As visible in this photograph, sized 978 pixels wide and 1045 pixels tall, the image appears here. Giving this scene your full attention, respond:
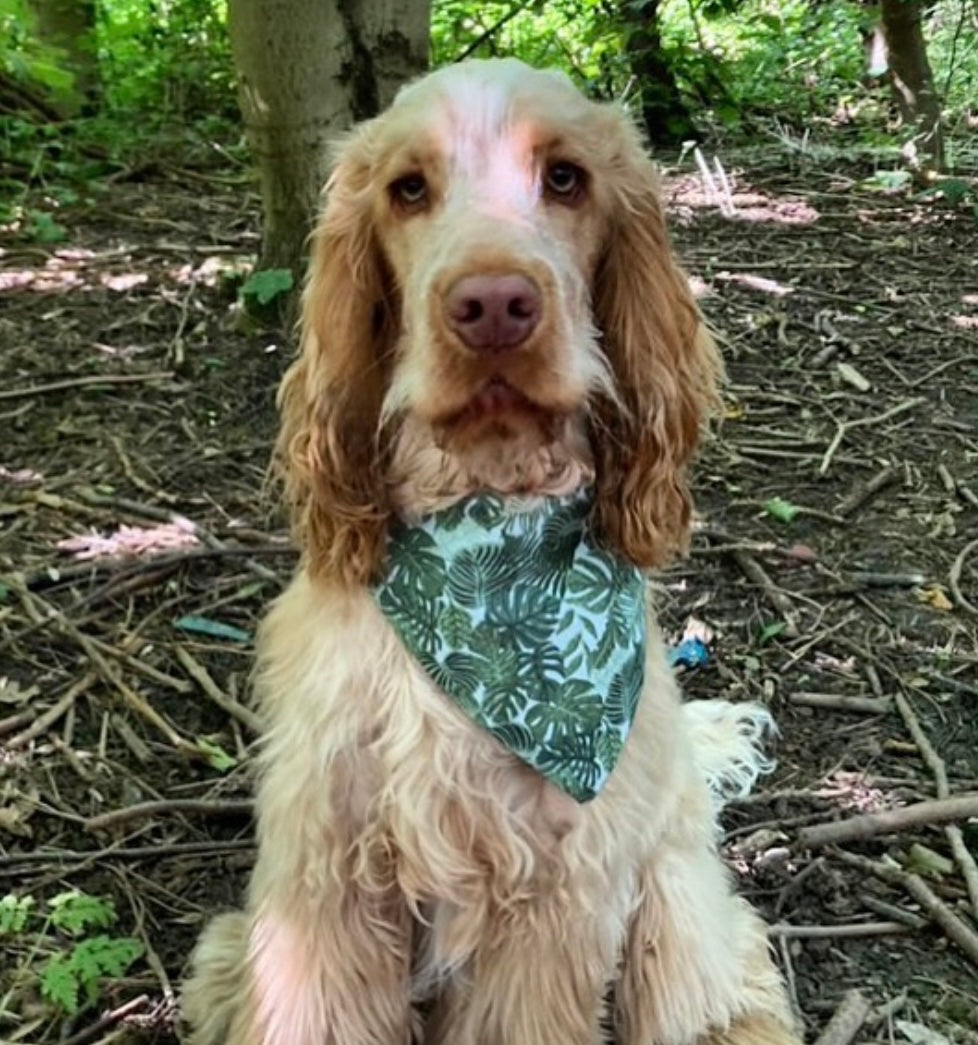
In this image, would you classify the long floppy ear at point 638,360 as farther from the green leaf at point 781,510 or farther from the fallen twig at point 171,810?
the green leaf at point 781,510

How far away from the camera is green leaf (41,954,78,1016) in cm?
279

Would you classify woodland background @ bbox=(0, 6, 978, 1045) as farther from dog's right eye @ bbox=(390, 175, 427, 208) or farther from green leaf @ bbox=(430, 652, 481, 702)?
dog's right eye @ bbox=(390, 175, 427, 208)

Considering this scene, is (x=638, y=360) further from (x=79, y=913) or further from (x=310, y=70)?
(x=310, y=70)

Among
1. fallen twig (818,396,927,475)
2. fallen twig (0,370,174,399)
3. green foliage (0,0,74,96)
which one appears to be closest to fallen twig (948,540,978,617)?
fallen twig (818,396,927,475)

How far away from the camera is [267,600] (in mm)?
4051

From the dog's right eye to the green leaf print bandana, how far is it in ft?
1.57

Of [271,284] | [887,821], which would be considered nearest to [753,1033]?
[887,821]

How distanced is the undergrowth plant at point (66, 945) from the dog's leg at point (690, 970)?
3.24 feet

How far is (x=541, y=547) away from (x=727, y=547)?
2.03 meters

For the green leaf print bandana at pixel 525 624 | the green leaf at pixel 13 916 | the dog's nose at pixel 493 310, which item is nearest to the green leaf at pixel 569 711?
the green leaf print bandana at pixel 525 624

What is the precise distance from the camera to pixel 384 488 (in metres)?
2.47

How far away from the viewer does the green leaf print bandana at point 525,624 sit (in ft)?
7.80

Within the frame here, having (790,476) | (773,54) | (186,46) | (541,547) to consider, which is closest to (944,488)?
(790,476)

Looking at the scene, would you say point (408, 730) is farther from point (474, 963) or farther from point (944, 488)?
point (944, 488)
